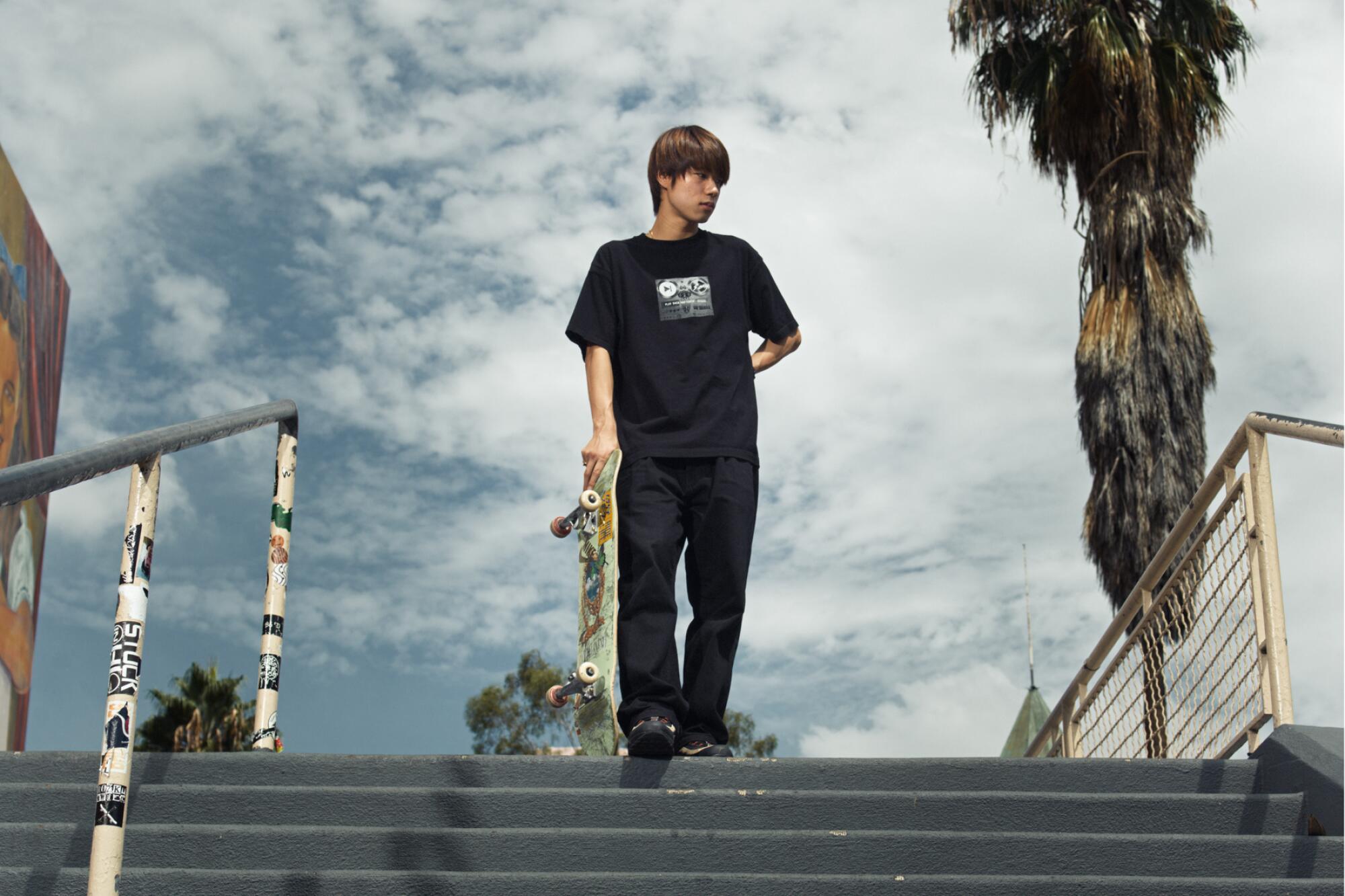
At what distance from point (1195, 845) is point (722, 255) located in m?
2.32

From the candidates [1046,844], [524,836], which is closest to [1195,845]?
[1046,844]

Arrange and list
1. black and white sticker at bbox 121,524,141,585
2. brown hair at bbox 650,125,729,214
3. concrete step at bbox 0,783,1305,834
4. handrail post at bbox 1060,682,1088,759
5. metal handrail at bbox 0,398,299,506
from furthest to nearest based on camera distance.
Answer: handrail post at bbox 1060,682,1088,759
brown hair at bbox 650,125,729,214
concrete step at bbox 0,783,1305,834
black and white sticker at bbox 121,524,141,585
metal handrail at bbox 0,398,299,506

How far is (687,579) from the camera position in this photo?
4234 millimetres

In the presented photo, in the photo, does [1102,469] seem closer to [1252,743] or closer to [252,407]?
[1252,743]

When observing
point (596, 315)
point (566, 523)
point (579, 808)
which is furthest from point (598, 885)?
point (596, 315)

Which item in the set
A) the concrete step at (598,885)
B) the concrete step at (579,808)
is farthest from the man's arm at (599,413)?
the concrete step at (598,885)

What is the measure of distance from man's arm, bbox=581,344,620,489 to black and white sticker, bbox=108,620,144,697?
5.30 ft

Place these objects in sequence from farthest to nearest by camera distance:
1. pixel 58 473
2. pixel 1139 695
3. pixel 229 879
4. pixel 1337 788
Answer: pixel 1139 695
pixel 1337 788
pixel 229 879
pixel 58 473

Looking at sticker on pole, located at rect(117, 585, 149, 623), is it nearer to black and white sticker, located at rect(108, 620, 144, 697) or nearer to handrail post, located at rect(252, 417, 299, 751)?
black and white sticker, located at rect(108, 620, 144, 697)

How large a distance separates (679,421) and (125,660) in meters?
1.88

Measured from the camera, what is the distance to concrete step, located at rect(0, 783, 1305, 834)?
11.1ft

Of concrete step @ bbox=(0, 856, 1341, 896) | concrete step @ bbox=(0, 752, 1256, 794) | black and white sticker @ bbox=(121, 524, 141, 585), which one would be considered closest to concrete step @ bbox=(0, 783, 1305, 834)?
concrete step @ bbox=(0, 752, 1256, 794)

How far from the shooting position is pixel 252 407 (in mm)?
4031

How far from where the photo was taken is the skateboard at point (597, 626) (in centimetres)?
389
